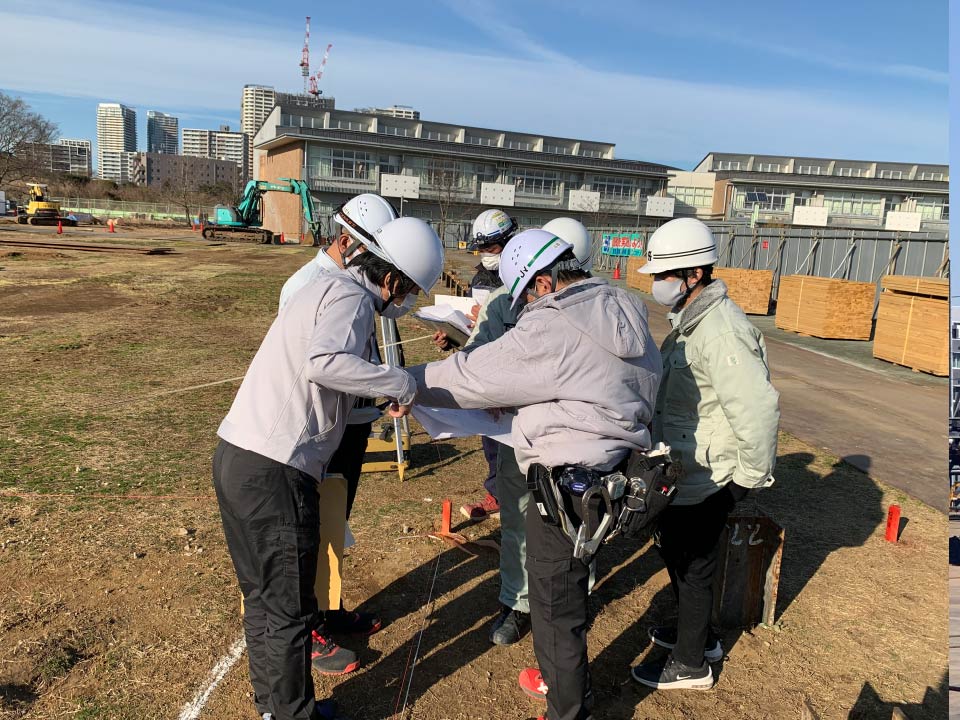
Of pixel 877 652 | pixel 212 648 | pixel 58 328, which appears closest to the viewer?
pixel 212 648

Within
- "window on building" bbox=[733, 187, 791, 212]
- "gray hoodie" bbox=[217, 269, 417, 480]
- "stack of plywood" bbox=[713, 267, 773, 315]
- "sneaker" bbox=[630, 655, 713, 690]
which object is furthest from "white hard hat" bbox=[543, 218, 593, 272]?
"window on building" bbox=[733, 187, 791, 212]

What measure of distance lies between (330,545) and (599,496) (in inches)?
49.5

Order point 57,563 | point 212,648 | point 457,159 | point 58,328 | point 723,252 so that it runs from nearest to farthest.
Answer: point 212,648 < point 57,563 < point 58,328 < point 723,252 < point 457,159

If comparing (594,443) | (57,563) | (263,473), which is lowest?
(57,563)

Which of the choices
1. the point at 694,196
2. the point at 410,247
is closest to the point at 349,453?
the point at 410,247

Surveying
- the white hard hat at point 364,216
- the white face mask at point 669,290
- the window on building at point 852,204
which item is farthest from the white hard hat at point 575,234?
the window on building at point 852,204

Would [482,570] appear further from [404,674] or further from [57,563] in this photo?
[57,563]

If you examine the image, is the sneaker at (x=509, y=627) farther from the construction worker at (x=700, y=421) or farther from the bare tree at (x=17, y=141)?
the bare tree at (x=17, y=141)

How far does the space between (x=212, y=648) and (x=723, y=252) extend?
25051mm

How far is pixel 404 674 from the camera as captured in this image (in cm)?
347

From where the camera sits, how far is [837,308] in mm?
16266

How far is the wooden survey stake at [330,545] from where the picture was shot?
3.08m

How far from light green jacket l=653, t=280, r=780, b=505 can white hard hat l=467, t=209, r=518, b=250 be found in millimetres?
1793

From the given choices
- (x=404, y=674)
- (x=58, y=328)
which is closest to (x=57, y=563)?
(x=404, y=674)
